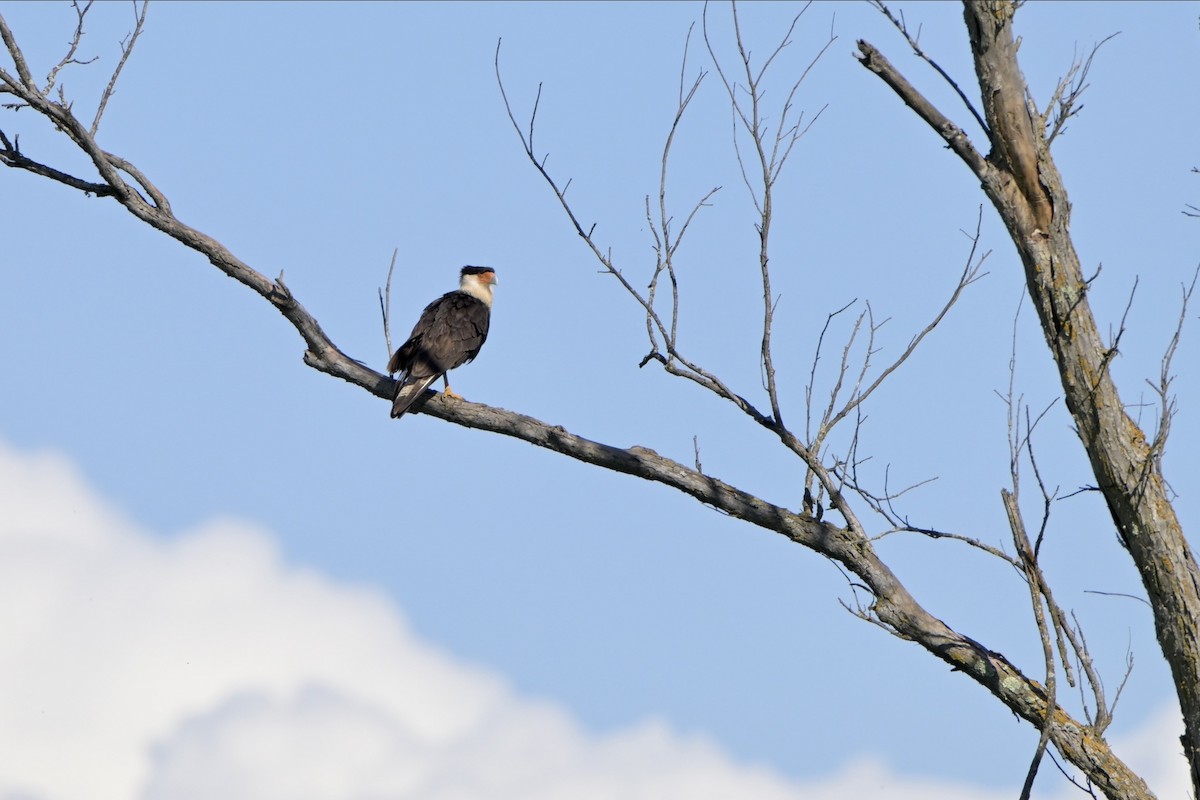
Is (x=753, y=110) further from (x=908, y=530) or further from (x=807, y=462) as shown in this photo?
(x=908, y=530)

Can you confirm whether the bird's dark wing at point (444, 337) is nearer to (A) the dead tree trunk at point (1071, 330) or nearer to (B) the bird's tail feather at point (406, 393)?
(B) the bird's tail feather at point (406, 393)

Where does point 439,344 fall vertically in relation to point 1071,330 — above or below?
above

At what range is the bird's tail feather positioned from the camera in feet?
22.9

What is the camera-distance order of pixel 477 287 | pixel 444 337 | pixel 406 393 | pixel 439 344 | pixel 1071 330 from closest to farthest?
1. pixel 1071 330
2. pixel 406 393
3. pixel 439 344
4. pixel 444 337
5. pixel 477 287

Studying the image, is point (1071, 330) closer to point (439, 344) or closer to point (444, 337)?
point (439, 344)

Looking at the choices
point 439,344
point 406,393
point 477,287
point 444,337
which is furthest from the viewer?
point 477,287

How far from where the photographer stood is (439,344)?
795cm

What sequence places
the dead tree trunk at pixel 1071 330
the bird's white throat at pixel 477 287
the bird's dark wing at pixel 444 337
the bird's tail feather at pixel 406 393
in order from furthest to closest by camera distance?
the bird's white throat at pixel 477 287, the bird's dark wing at pixel 444 337, the bird's tail feather at pixel 406 393, the dead tree trunk at pixel 1071 330

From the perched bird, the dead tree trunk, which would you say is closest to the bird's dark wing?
the perched bird

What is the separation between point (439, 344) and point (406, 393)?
3.20 feet

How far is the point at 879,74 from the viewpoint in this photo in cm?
509

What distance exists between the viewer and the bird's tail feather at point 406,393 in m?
6.97

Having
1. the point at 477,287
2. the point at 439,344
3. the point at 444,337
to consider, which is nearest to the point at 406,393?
the point at 439,344

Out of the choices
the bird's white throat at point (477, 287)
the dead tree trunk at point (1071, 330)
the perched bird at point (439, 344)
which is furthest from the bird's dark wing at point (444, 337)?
the dead tree trunk at point (1071, 330)
